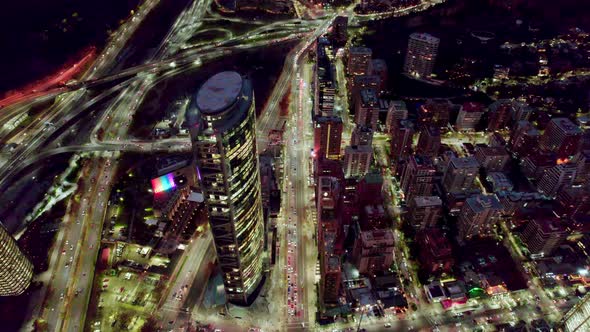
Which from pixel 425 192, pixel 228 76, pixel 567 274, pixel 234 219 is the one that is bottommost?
pixel 567 274

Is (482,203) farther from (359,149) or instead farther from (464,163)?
(359,149)

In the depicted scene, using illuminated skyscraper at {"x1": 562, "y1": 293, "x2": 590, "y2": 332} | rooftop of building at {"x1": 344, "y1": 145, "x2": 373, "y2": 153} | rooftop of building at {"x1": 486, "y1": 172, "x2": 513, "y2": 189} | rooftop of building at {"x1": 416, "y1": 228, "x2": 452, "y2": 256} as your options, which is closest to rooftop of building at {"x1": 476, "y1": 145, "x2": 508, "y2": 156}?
rooftop of building at {"x1": 486, "y1": 172, "x2": 513, "y2": 189}

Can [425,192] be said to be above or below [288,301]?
above

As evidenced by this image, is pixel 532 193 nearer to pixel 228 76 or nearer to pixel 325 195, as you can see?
pixel 325 195

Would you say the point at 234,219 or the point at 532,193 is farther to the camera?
the point at 532,193

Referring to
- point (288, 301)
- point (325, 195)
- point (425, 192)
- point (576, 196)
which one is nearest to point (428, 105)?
point (425, 192)

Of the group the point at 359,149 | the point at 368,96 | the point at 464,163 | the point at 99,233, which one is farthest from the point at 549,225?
the point at 99,233
